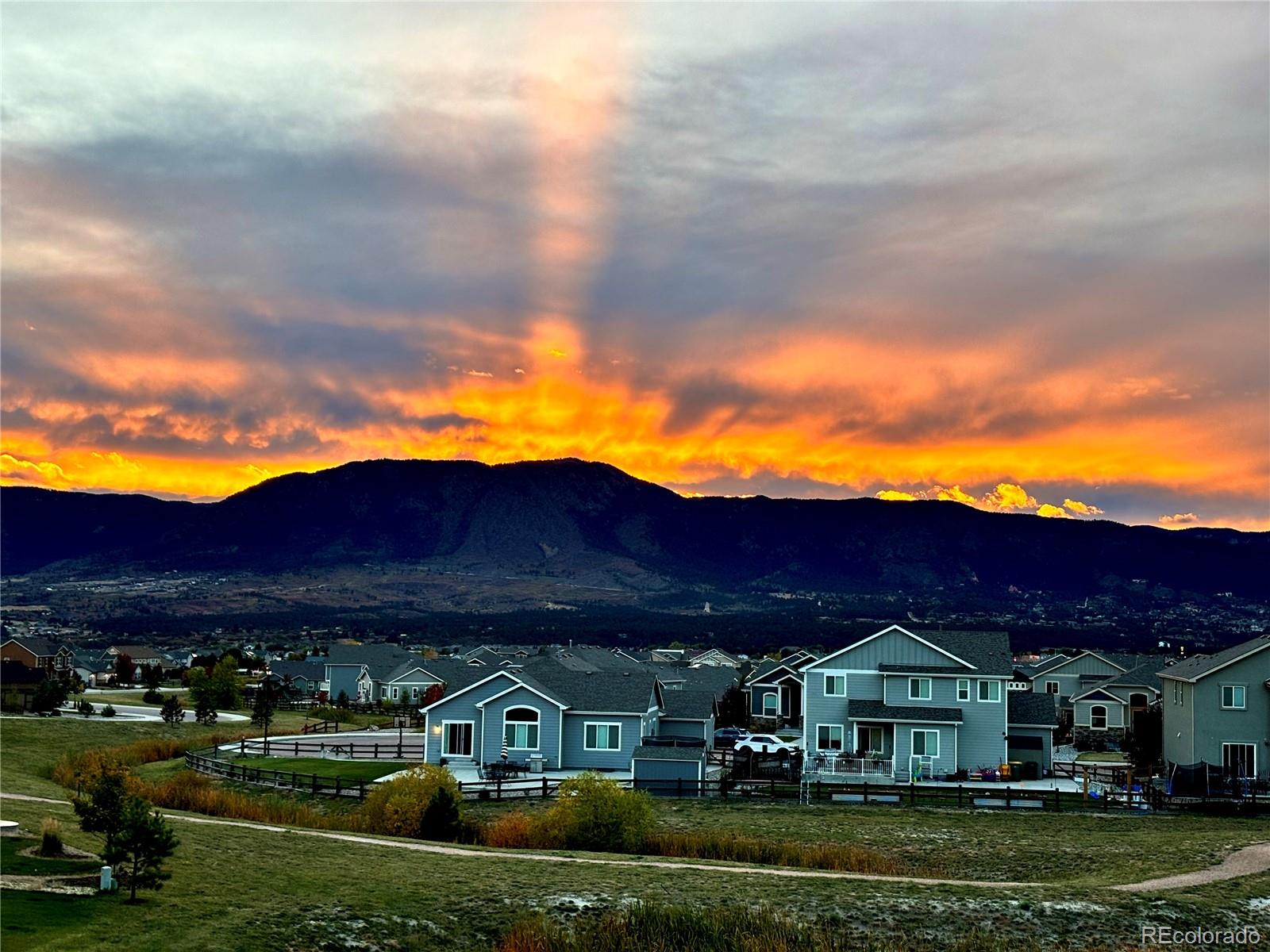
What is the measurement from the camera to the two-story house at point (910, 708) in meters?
58.5

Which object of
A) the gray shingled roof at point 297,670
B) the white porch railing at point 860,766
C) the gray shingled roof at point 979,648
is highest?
the gray shingled roof at point 979,648

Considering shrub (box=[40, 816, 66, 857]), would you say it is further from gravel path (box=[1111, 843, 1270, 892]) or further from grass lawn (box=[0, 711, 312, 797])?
gravel path (box=[1111, 843, 1270, 892])

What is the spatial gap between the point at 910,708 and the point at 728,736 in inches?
770

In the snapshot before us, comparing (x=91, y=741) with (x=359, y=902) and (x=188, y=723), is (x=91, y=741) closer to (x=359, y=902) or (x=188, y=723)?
(x=188, y=723)

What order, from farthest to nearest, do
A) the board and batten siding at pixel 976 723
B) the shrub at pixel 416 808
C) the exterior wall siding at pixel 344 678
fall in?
the exterior wall siding at pixel 344 678, the board and batten siding at pixel 976 723, the shrub at pixel 416 808

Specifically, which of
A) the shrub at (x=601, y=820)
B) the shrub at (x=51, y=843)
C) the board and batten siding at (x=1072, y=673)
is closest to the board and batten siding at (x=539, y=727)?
the shrub at (x=601, y=820)

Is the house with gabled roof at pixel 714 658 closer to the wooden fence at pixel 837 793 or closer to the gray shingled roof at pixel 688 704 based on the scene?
the gray shingled roof at pixel 688 704

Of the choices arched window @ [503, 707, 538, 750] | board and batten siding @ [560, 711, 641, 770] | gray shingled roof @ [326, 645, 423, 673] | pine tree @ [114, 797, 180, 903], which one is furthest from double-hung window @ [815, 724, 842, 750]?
gray shingled roof @ [326, 645, 423, 673]

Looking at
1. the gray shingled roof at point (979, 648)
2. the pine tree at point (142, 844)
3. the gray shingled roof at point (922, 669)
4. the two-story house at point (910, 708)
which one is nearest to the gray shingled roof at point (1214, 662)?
the two-story house at point (910, 708)

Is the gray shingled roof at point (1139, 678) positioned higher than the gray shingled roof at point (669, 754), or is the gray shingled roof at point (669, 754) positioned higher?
the gray shingled roof at point (1139, 678)

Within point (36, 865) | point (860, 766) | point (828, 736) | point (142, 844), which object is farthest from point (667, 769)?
point (142, 844)

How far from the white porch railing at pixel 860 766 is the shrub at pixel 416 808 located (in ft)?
68.1

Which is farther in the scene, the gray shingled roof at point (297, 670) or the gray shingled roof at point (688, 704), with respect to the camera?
the gray shingled roof at point (297, 670)

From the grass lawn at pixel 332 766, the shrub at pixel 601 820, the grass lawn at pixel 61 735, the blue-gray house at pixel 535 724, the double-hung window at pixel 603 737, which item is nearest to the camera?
the shrub at pixel 601 820
